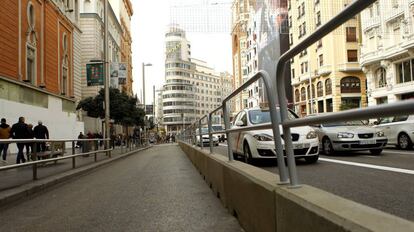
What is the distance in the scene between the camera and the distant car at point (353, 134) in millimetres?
3344

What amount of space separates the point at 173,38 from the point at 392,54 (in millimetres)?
106433

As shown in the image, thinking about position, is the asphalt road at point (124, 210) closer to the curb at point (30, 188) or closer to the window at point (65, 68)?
the curb at point (30, 188)

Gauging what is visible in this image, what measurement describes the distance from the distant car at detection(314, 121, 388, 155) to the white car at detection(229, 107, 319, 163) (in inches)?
7.7

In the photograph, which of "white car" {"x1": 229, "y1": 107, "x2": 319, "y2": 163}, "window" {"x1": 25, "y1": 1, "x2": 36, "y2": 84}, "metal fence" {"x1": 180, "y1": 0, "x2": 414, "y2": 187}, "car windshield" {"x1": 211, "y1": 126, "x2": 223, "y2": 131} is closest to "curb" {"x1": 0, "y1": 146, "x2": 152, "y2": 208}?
"car windshield" {"x1": 211, "y1": 126, "x2": 223, "y2": 131}

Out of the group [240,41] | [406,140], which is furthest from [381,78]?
[240,41]

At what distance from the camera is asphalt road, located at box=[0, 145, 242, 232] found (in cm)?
525

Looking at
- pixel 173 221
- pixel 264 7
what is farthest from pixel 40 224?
pixel 264 7

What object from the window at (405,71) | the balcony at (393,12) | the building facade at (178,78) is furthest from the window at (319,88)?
the building facade at (178,78)

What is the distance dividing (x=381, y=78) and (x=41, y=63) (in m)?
27.7

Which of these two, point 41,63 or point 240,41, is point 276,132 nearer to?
point 41,63

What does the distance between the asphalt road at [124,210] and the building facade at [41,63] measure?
14797 mm

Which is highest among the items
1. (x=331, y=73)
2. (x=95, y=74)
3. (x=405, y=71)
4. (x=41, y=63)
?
(x=41, y=63)

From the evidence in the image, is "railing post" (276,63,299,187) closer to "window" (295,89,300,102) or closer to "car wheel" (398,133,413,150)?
"window" (295,89,300,102)

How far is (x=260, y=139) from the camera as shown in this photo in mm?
7781
